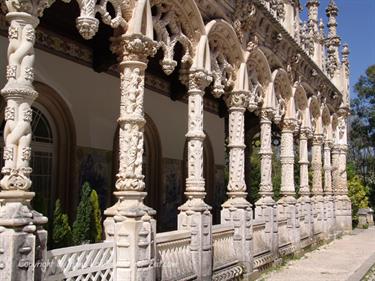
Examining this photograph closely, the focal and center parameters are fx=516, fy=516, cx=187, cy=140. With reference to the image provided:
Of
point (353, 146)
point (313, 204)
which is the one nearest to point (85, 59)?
point (313, 204)

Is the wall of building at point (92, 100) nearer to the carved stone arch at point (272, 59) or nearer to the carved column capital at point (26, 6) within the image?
the carved stone arch at point (272, 59)

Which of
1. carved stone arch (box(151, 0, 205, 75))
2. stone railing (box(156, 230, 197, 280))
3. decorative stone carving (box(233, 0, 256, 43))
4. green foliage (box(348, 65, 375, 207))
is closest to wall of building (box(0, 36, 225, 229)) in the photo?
carved stone arch (box(151, 0, 205, 75))

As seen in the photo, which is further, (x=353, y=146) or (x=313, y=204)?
(x=353, y=146)

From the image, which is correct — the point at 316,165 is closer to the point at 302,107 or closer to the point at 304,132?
the point at 304,132

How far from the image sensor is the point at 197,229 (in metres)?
8.42

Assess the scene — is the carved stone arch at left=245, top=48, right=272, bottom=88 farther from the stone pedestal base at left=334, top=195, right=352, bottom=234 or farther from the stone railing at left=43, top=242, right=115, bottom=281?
the stone pedestal base at left=334, top=195, right=352, bottom=234

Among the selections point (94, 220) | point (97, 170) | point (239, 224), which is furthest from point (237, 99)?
point (94, 220)

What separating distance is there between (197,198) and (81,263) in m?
3.00

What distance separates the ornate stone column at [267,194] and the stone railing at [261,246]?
0.39 feet

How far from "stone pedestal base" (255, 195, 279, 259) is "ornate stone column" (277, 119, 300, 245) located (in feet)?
5.38

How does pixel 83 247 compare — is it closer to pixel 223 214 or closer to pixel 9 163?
pixel 9 163

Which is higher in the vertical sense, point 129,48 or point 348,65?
point 348,65

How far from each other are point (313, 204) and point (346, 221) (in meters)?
5.13

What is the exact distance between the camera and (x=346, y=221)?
69.0ft
